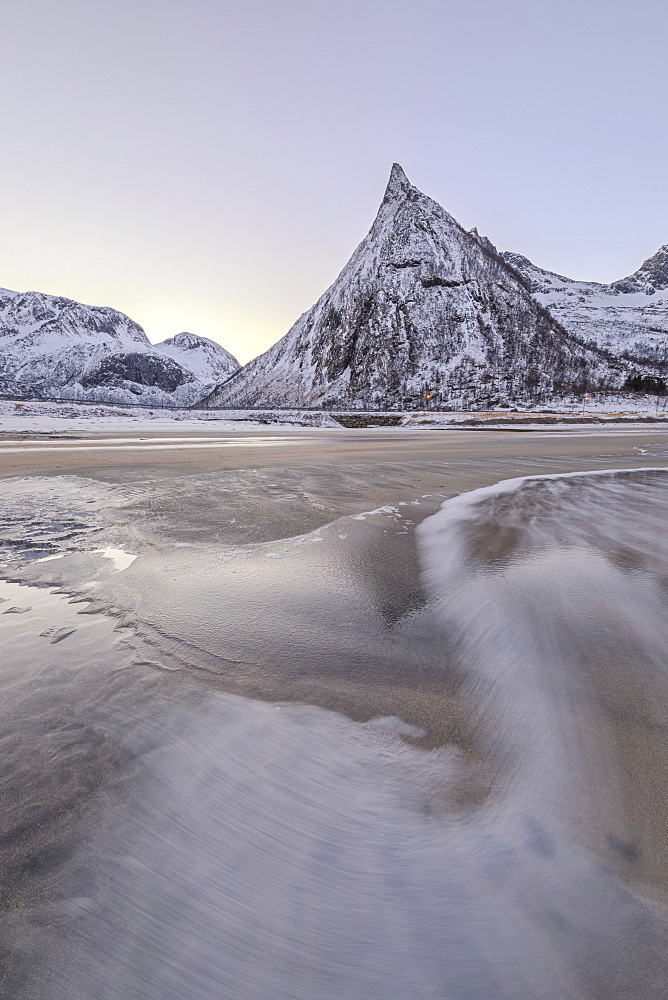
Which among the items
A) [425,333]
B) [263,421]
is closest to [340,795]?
[263,421]

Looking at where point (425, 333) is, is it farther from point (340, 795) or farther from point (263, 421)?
point (340, 795)

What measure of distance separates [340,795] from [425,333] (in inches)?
3537

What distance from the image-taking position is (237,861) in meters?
1.35

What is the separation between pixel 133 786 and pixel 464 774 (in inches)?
45.9

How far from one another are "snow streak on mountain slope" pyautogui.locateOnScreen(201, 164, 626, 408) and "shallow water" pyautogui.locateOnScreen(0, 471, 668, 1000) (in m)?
75.4

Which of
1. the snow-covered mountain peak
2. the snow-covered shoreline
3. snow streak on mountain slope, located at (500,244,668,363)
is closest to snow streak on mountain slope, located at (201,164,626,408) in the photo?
the snow-covered mountain peak

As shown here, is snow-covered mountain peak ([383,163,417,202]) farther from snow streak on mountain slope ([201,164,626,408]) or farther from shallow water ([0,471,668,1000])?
shallow water ([0,471,668,1000])

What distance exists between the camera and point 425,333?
84.2m

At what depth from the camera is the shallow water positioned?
3.61 feet

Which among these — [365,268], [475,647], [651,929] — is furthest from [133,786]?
[365,268]

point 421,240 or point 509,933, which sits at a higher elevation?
point 421,240

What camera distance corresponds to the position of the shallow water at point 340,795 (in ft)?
3.61

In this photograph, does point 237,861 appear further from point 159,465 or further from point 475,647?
point 159,465

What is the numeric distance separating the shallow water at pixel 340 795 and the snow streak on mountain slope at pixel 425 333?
247 feet
